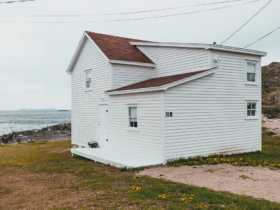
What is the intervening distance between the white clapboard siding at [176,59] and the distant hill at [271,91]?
3940cm

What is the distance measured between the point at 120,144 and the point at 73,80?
25.5ft

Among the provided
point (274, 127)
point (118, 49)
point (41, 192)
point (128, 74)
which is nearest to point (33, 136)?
point (118, 49)

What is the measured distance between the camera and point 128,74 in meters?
16.0

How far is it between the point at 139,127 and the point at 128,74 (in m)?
4.37

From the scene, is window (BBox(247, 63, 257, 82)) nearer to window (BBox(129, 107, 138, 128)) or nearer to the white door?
window (BBox(129, 107, 138, 128))

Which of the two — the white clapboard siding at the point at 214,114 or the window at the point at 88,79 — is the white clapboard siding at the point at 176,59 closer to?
the white clapboard siding at the point at 214,114

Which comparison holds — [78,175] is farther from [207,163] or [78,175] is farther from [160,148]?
[207,163]

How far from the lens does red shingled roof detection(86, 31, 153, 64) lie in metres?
16.0

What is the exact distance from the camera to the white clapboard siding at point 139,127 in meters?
11.8

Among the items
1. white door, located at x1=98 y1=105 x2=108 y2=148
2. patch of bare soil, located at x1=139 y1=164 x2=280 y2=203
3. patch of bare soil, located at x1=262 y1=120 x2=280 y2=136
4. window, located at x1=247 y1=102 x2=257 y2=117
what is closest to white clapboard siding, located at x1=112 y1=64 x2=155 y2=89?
white door, located at x1=98 y1=105 x2=108 y2=148

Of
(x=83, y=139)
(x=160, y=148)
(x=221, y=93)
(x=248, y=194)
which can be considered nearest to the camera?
(x=248, y=194)

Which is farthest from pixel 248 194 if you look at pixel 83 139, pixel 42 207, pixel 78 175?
pixel 83 139

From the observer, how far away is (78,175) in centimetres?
1038

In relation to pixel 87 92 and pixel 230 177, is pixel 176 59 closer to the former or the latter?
pixel 87 92
